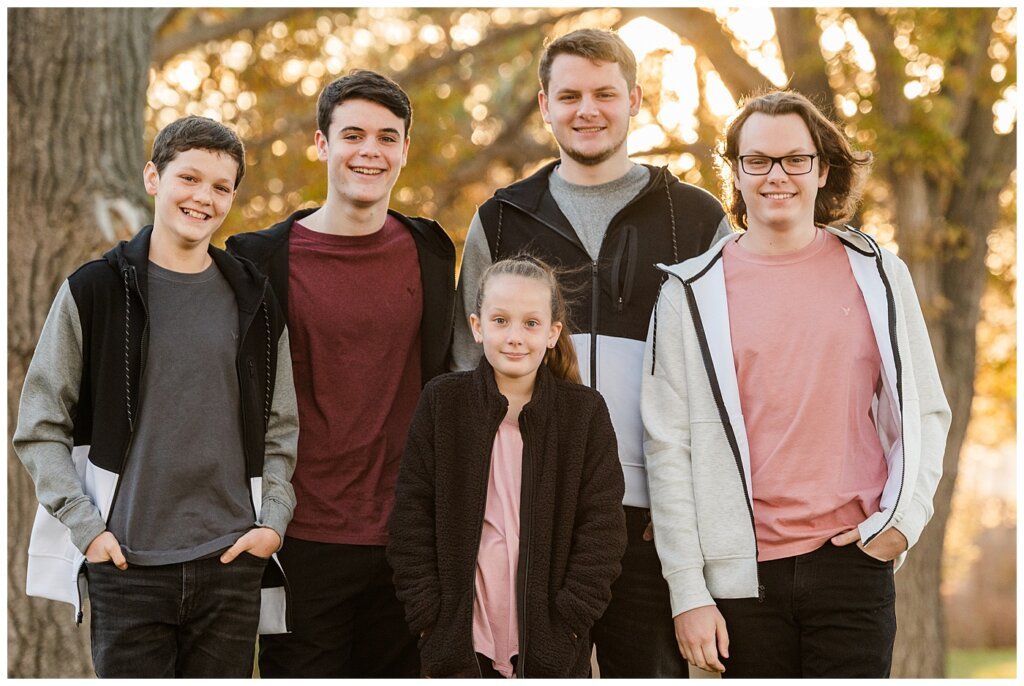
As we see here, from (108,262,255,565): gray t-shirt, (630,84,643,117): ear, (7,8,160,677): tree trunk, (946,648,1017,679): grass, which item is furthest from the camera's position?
(946,648,1017,679): grass

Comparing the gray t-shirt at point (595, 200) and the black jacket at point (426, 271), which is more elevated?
the gray t-shirt at point (595, 200)

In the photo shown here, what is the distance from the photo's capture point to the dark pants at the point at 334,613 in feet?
11.0

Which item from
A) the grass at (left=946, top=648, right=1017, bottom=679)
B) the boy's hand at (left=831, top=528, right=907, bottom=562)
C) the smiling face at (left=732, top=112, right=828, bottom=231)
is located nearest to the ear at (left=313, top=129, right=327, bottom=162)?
the smiling face at (left=732, top=112, right=828, bottom=231)

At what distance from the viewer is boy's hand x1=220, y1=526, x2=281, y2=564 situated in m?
3.12

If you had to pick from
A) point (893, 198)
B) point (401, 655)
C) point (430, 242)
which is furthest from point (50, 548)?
point (893, 198)

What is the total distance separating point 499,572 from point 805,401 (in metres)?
1.02

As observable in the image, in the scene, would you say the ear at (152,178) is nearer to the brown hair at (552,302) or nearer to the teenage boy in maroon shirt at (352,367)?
the teenage boy in maroon shirt at (352,367)

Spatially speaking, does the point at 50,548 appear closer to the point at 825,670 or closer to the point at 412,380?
the point at 412,380

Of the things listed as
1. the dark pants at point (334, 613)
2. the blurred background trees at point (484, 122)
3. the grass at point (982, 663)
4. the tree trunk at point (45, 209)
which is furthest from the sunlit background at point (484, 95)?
the grass at point (982, 663)

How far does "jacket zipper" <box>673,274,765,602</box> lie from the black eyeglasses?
1.37 feet

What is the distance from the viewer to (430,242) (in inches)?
145

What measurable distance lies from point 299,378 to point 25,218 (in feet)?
6.40

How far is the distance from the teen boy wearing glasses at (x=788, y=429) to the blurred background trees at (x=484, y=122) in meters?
2.85

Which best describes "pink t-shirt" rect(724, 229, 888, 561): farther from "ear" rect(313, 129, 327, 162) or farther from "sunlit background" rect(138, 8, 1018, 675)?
"sunlit background" rect(138, 8, 1018, 675)
